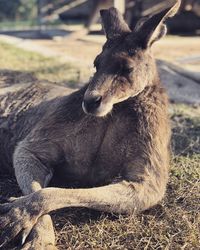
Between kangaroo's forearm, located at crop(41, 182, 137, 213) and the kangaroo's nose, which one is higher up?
the kangaroo's nose

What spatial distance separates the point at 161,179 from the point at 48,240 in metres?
0.95

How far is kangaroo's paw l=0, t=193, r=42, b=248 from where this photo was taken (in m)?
2.69

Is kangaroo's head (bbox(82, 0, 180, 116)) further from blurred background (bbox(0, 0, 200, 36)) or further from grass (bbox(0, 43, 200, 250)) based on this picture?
blurred background (bbox(0, 0, 200, 36))

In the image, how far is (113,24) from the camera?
3.44 m

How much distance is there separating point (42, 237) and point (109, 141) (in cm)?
93

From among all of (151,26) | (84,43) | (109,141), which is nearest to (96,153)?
(109,141)

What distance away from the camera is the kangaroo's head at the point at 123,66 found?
304 cm

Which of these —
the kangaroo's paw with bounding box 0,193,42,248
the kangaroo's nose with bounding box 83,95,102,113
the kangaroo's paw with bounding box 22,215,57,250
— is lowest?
the kangaroo's paw with bounding box 22,215,57,250

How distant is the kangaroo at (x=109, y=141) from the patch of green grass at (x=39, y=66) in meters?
3.42

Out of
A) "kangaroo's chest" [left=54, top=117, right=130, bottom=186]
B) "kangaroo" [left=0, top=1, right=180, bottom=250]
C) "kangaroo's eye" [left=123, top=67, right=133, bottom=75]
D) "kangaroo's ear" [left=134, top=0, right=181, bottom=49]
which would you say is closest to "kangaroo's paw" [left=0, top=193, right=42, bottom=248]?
"kangaroo" [left=0, top=1, right=180, bottom=250]

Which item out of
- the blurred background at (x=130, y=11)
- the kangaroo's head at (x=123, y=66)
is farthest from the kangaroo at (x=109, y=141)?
the blurred background at (x=130, y=11)

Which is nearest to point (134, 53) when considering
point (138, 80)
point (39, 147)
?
point (138, 80)

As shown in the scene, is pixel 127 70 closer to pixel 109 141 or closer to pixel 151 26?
pixel 151 26

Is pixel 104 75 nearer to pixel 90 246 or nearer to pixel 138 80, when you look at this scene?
pixel 138 80
